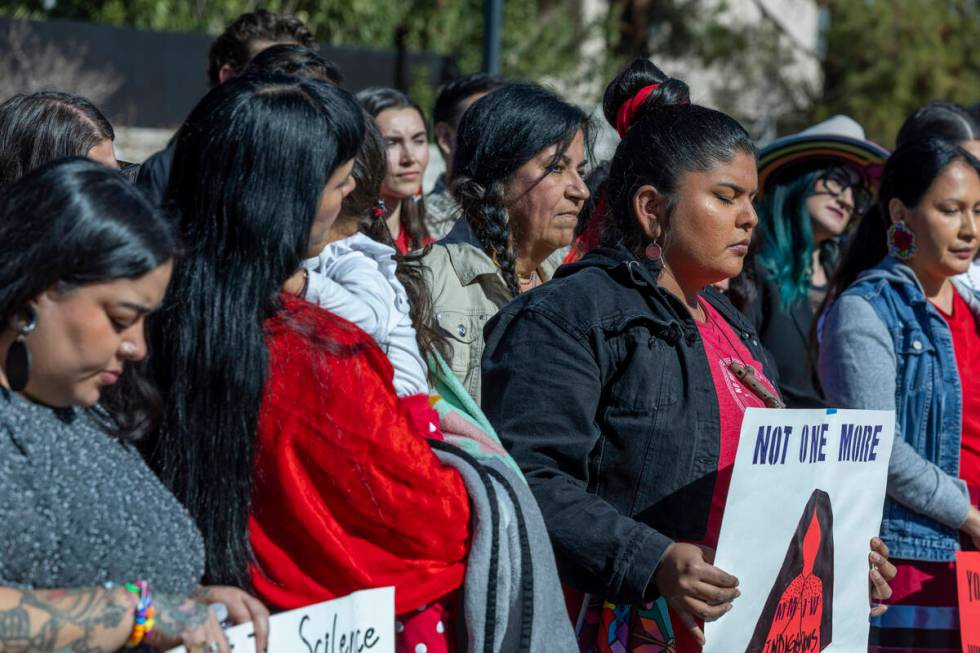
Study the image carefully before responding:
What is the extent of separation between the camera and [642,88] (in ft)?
11.4

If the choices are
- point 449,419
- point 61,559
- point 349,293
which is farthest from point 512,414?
point 61,559

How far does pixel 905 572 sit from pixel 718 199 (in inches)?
58.5

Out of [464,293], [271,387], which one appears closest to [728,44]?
[464,293]

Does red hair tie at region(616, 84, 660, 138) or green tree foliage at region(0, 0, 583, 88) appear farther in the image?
green tree foliage at region(0, 0, 583, 88)

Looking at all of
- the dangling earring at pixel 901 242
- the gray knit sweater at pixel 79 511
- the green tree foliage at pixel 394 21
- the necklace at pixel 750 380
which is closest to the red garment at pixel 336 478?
the gray knit sweater at pixel 79 511

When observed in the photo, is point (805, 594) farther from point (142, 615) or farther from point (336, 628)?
point (142, 615)

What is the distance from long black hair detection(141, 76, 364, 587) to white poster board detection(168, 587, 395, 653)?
164 millimetres

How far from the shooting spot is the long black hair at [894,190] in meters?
4.10

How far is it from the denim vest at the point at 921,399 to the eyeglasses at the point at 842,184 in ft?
5.78

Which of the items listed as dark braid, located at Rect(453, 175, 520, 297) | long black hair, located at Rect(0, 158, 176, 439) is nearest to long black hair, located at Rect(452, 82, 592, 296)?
dark braid, located at Rect(453, 175, 520, 297)

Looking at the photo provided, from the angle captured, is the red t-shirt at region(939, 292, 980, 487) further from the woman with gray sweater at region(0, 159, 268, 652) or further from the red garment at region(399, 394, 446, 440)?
the woman with gray sweater at region(0, 159, 268, 652)

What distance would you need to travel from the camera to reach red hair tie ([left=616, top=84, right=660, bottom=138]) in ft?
11.0

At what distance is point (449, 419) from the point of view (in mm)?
2709

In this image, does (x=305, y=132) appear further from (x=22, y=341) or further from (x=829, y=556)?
(x=829, y=556)
